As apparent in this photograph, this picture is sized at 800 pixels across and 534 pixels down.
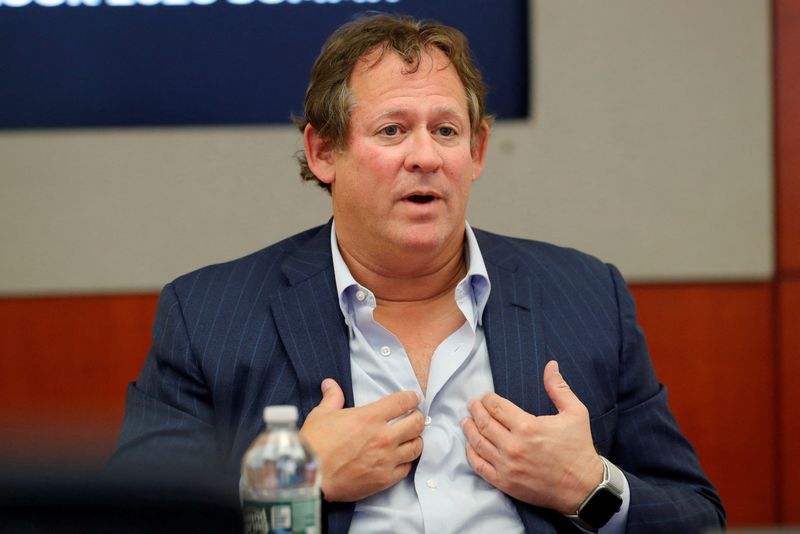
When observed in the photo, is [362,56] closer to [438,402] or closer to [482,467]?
[438,402]

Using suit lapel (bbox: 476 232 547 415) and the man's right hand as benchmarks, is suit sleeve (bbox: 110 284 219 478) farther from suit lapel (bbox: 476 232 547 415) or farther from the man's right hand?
suit lapel (bbox: 476 232 547 415)

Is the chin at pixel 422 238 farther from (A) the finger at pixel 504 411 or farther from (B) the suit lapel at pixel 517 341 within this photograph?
(A) the finger at pixel 504 411

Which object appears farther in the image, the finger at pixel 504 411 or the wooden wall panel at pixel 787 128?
the wooden wall panel at pixel 787 128

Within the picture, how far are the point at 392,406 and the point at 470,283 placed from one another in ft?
1.44

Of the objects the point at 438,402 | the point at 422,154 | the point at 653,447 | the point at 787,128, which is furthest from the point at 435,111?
the point at 787,128

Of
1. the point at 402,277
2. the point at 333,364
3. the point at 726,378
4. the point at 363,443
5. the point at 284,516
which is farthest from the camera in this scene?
the point at 726,378

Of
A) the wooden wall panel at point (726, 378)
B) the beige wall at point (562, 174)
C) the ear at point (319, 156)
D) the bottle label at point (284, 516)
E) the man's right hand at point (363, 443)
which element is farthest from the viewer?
the wooden wall panel at point (726, 378)

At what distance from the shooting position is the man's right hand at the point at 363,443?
1.71m

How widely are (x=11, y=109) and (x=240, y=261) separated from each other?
1216mm

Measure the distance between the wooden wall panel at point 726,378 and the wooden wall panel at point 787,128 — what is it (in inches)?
6.0

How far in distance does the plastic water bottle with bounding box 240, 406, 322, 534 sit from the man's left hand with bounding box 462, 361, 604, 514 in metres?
0.47

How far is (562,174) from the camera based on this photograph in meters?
3.06

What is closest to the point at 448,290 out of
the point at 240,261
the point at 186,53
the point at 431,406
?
the point at 431,406

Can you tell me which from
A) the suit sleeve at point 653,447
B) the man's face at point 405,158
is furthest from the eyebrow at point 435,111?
the suit sleeve at point 653,447
